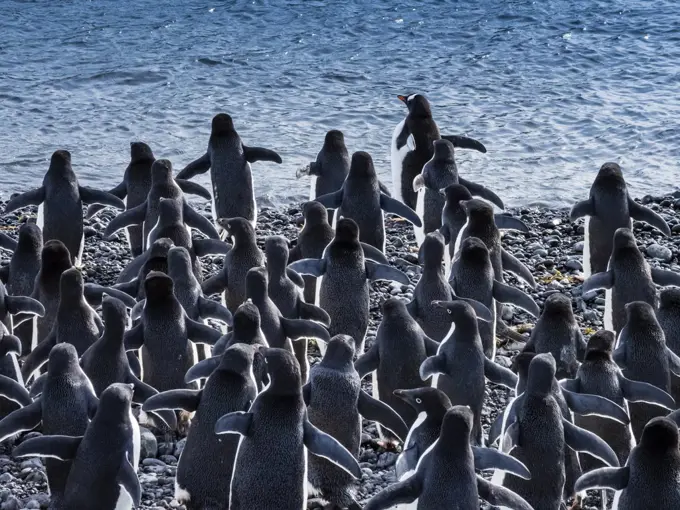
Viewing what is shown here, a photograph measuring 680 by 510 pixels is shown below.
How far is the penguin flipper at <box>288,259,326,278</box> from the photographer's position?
7824mm

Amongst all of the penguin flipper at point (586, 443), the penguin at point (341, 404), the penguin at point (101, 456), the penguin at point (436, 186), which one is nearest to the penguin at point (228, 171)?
the penguin at point (436, 186)

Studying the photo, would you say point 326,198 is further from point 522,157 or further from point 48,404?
point 522,157

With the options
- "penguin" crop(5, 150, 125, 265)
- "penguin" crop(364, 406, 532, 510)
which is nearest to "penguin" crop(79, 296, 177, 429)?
"penguin" crop(364, 406, 532, 510)

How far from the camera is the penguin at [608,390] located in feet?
20.5

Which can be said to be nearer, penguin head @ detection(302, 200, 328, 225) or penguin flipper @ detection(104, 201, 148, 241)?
penguin head @ detection(302, 200, 328, 225)

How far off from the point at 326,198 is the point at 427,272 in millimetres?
2019

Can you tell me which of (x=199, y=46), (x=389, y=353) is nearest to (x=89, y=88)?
(x=199, y=46)

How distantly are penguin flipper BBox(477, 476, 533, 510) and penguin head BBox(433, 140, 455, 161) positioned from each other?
4.87 meters

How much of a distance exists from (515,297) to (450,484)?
258 centimetres

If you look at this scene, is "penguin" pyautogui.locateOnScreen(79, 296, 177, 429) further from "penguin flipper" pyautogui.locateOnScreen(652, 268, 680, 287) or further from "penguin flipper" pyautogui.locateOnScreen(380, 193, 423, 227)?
"penguin flipper" pyautogui.locateOnScreen(652, 268, 680, 287)

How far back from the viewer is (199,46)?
738 inches

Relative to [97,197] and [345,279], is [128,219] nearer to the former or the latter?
[97,197]

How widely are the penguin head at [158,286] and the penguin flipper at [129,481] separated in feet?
4.55

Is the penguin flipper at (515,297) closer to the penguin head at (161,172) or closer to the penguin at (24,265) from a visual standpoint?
the penguin head at (161,172)
